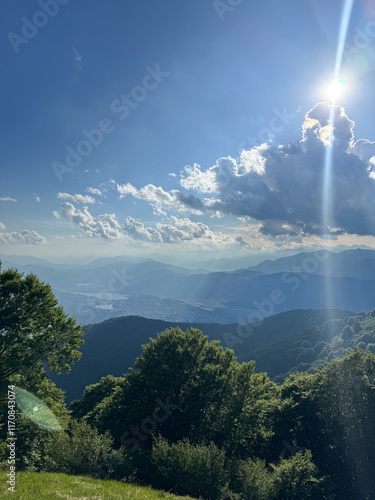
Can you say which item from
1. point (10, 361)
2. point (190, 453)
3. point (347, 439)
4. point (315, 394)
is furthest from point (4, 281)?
point (347, 439)

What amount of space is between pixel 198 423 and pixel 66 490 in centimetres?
2289

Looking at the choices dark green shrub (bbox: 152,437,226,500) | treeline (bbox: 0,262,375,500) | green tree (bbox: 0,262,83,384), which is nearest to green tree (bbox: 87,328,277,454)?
treeline (bbox: 0,262,375,500)

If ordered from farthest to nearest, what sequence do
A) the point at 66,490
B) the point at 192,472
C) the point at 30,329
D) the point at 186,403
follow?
the point at 186,403, the point at 30,329, the point at 192,472, the point at 66,490

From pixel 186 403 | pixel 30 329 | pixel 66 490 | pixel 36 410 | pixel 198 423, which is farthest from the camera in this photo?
pixel 186 403

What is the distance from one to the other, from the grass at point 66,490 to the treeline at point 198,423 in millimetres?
4856

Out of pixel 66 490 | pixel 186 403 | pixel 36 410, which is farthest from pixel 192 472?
pixel 36 410

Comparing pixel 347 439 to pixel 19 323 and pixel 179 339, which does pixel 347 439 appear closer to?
pixel 179 339

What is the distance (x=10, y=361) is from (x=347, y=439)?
42685 mm

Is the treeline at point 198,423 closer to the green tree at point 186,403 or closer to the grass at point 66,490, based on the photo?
the green tree at point 186,403

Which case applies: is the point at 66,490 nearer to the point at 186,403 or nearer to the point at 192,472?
the point at 192,472

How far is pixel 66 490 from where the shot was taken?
1509 cm

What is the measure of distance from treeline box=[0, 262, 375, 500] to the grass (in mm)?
4856

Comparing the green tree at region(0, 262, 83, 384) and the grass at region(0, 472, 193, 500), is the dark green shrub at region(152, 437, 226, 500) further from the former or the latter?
the green tree at region(0, 262, 83, 384)

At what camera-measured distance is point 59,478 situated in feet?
56.5
